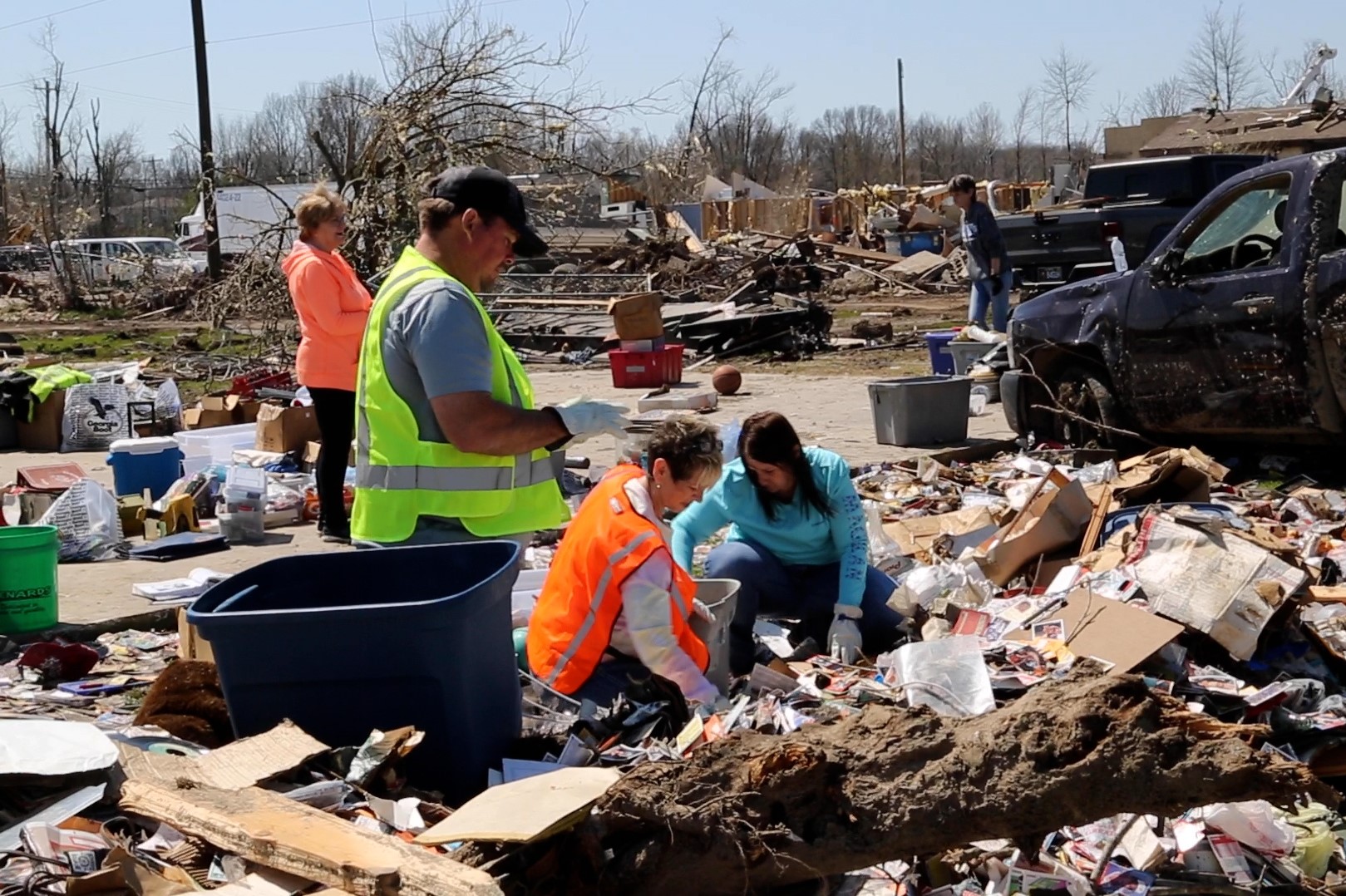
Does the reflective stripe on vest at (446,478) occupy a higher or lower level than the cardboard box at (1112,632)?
higher

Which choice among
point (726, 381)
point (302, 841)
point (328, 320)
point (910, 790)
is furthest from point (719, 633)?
point (726, 381)

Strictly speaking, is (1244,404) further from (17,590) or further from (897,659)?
(17,590)

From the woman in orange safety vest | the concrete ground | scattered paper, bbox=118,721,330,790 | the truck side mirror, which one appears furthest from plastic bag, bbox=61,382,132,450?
scattered paper, bbox=118,721,330,790

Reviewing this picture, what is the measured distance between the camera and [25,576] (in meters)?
6.59

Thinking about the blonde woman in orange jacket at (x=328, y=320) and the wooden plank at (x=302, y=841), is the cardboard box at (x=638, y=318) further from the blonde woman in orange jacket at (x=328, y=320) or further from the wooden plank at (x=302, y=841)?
the wooden plank at (x=302, y=841)

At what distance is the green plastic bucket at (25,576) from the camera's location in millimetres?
6535

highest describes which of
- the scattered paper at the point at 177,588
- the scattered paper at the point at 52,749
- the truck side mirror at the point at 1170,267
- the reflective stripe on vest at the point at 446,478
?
the truck side mirror at the point at 1170,267

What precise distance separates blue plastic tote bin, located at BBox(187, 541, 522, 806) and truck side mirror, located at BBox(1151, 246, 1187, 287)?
6145 mm

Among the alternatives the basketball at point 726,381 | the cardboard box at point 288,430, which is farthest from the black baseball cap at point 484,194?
the basketball at point 726,381

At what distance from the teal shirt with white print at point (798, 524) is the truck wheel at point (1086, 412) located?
3838mm

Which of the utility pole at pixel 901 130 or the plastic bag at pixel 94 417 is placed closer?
the plastic bag at pixel 94 417

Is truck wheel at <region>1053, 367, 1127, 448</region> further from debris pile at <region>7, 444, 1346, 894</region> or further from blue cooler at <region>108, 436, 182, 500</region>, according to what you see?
blue cooler at <region>108, 436, 182, 500</region>

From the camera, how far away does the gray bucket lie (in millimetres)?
5145

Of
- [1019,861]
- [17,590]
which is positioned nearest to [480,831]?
[1019,861]
